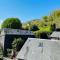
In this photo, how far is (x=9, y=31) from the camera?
3722cm

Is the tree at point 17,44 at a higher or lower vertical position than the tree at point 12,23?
lower

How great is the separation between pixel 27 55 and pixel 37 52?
126 centimetres

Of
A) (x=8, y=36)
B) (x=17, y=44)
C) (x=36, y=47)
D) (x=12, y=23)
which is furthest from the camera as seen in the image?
(x=12, y=23)

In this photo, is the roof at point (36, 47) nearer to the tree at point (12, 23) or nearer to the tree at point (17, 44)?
Answer: the tree at point (17, 44)

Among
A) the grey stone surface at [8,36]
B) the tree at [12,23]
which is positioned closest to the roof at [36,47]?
the grey stone surface at [8,36]

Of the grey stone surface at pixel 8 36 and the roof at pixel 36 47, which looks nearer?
the roof at pixel 36 47

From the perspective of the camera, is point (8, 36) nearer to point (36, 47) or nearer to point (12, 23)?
point (12, 23)

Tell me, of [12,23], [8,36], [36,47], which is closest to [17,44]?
[8,36]

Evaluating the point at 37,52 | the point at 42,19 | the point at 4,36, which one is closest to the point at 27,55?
the point at 37,52

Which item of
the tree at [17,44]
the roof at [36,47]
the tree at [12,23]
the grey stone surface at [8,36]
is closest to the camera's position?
the roof at [36,47]

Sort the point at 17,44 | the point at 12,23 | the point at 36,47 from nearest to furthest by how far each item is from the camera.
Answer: the point at 36,47
the point at 17,44
the point at 12,23

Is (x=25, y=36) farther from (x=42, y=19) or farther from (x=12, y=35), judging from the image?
(x=42, y=19)

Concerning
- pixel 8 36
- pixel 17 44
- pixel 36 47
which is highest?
pixel 8 36

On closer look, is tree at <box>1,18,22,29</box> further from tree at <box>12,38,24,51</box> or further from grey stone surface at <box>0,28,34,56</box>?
tree at <box>12,38,24,51</box>
